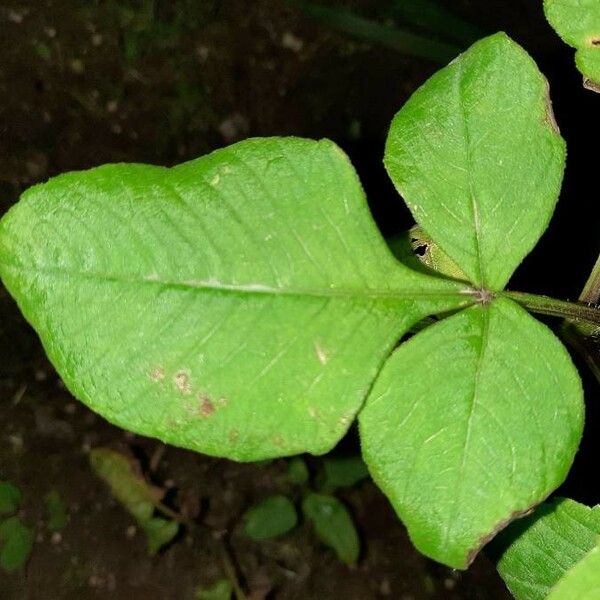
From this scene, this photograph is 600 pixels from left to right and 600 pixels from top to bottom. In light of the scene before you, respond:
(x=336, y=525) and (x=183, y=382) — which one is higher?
(x=183, y=382)

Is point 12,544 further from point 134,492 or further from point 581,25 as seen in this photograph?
point 581,25

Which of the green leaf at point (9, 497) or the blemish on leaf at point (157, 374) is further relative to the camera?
the green leaf at point (9, 497)

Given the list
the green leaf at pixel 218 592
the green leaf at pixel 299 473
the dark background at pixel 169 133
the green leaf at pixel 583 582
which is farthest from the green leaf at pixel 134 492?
the green leaf at pixel 583 582

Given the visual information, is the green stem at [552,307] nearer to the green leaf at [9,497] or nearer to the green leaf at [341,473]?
the green leaf at [341,473]

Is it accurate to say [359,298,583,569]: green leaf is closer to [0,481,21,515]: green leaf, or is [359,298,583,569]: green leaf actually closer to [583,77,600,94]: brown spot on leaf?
[583,77,600,94]: brown spot on leaf

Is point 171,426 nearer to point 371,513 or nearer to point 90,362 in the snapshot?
point 90,362

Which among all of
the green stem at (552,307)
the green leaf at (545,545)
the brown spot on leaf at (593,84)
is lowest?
the green leaf at (545,545)

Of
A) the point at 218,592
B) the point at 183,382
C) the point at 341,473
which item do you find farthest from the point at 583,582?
the point at 218,592
